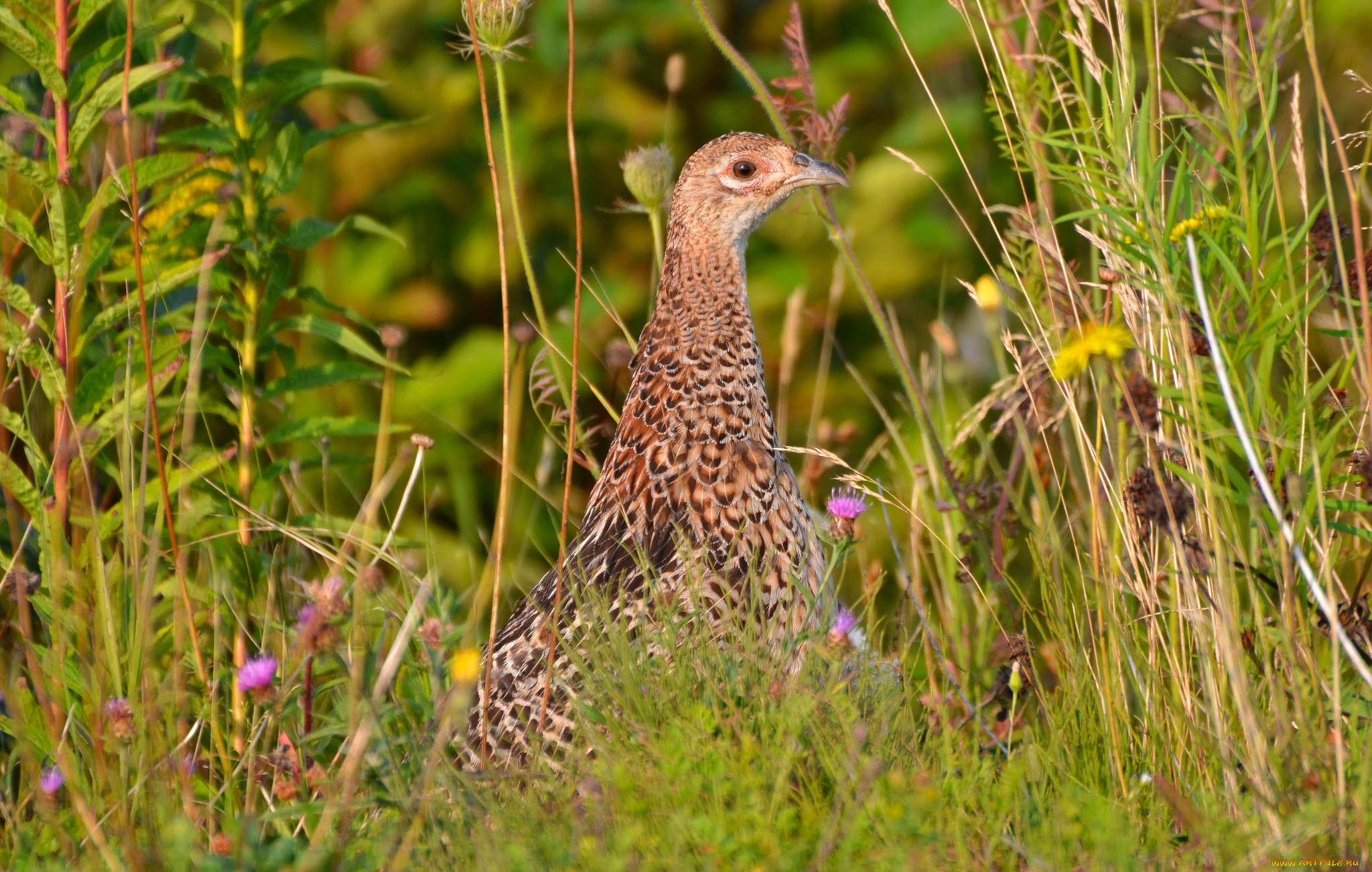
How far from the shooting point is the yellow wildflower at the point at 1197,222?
7.86 ft

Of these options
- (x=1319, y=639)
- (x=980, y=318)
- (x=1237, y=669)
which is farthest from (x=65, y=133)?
(x=980, y=318)

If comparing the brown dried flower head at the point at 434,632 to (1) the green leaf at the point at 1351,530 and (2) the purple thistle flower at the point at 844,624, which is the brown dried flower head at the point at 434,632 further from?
(1) the green leaf at the point at 1351,530

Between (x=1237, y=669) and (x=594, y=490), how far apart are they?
1738 mm

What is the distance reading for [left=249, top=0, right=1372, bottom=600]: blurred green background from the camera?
454 centimetres

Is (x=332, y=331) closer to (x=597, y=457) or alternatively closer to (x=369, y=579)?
(x=369, y=579)

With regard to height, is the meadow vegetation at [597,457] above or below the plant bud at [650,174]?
below

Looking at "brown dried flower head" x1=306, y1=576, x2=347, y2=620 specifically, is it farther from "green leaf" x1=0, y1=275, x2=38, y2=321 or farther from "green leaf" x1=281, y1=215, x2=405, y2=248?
"green leaf" x1=281, y1=215, x2=405, y2=248

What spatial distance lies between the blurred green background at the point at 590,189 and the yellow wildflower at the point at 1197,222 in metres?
1.86

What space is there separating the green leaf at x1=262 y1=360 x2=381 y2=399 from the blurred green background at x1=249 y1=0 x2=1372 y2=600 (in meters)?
0.72

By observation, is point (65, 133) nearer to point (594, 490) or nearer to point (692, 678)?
point (594, 490)

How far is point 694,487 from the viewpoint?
3.30 m

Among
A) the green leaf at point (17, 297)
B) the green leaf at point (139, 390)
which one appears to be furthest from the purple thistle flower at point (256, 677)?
the green leaf at point (17, 297)

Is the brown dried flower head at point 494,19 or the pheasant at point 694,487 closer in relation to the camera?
the brown dried flower head at point 494,19

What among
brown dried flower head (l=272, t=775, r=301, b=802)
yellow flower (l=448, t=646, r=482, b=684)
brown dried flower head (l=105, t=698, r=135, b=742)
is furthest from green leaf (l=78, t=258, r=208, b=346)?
yellow flower (l=448, t=646, r=482, b=684)
